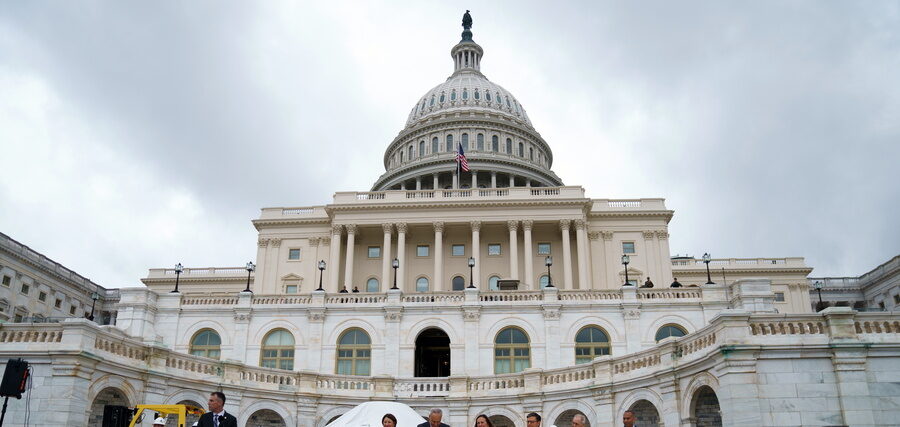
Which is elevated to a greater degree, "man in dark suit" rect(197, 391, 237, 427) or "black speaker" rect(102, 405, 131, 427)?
"black speaker" rect(102, 405, 131, 427)

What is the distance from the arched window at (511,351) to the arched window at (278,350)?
12019 mm

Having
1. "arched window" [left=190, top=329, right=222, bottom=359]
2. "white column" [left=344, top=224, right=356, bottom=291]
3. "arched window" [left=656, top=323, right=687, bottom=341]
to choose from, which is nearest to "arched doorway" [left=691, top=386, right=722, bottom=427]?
"arched window" [left=656, top=323, right=687, bottom=341]

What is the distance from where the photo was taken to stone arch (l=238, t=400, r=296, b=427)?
111 feet

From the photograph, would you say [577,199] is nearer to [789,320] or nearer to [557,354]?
[557,354]

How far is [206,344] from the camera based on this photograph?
44.6 metres

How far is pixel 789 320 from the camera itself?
2378 centimetres

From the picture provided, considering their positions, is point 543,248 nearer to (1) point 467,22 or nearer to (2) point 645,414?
(2) point 645,414

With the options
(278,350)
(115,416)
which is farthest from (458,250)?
(115,416)

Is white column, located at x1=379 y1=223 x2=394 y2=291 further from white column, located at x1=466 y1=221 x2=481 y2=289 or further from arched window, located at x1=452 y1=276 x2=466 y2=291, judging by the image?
white column, located at x1=466 y1=221 x2=481 y2=289

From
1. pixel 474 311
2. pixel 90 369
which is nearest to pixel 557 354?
pixel 474 311

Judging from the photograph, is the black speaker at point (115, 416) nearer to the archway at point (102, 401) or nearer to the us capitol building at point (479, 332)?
the us capitol building at point (479, 332)

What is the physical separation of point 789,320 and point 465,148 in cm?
8575

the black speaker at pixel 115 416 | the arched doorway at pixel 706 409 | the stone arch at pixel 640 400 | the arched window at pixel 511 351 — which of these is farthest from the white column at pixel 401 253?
the black speaker at pixel 115 416

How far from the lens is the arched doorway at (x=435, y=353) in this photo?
4616 centimetres
